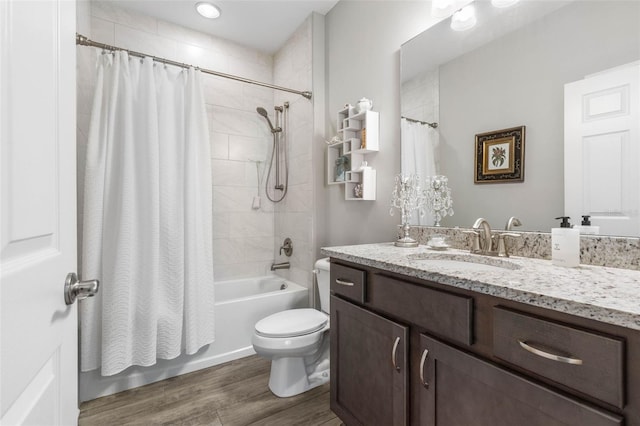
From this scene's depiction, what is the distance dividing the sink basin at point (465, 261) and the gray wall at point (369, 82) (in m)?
0.49

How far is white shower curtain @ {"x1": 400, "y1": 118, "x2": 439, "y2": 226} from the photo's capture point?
62.4 inches

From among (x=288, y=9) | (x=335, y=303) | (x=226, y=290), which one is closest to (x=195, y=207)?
(x=226, y=290)

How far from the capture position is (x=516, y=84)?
1.25m

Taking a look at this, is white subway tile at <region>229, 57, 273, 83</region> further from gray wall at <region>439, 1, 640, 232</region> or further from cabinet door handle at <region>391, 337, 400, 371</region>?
cabinet door handle at <region>391, 337, 400, 371</region>

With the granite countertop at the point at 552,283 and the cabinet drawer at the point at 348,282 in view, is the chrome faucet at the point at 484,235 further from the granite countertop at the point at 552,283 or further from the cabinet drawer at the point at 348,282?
the cabinet drawer at the point at 348,282

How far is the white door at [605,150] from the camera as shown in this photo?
95cm

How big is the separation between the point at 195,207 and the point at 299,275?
1051 millimetres

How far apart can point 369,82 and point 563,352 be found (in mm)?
1787

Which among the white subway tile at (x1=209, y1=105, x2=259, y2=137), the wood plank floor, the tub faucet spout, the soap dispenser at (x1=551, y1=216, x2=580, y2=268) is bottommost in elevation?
the wood plank floor

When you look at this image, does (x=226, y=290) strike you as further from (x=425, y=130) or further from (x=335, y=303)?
(x=425, y=130)

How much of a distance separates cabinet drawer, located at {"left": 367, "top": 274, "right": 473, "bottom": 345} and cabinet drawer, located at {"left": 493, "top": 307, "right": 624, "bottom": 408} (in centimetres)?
9

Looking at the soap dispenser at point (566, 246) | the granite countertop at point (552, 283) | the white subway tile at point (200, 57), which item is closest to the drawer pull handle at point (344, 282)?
the granite countertop at point (552, 283)

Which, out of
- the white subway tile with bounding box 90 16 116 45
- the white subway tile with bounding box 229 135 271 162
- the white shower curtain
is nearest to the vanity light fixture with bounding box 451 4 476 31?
the white shower curtain

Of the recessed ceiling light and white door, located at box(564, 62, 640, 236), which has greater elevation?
the recessed ceiling light
